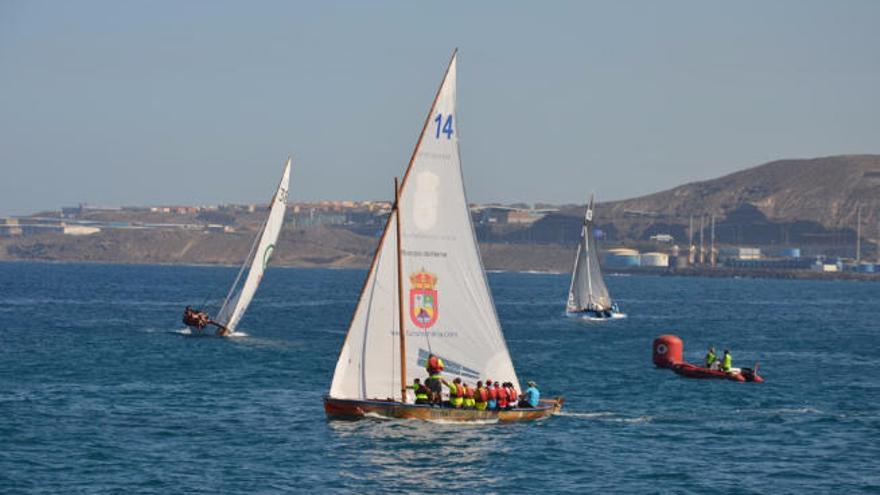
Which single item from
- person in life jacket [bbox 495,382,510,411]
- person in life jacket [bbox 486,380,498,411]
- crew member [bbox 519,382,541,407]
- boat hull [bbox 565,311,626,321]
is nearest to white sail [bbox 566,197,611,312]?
boat hull [bbox 565,311,626,321]

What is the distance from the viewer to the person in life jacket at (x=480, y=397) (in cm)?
5503

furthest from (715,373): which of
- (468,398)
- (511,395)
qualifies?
(468,398)

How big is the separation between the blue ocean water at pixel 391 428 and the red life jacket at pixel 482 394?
112 centimetres

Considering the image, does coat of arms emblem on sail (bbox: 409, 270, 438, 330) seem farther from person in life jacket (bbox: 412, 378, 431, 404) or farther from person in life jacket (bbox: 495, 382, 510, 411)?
person in life jacket (bbox: 495, 382, 510, 411)

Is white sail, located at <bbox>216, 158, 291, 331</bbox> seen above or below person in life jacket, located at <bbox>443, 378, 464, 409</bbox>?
above

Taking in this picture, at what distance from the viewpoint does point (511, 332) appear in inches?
4838

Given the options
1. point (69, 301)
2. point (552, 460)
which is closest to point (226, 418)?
point (552, 460)

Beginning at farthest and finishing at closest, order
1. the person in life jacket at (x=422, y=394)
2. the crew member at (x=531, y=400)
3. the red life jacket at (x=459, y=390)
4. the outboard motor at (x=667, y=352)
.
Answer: the outboard motor at (x=667, y=352) < the crew member at (x=531, y=400) < the red life jacket at (x=459, y=390) < the person in life jacket at (x=422, y=394)

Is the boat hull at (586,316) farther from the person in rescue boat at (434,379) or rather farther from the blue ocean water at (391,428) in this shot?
the person in rescue boat at (434,379)

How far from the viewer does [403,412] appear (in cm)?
5338

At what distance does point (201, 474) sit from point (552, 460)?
40.7 ft

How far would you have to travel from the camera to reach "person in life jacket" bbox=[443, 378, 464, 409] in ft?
178

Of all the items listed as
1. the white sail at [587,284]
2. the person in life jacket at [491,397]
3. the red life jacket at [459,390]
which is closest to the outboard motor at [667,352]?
the person in life jacket at [491,397]

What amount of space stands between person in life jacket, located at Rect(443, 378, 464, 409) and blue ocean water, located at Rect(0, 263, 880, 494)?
0.94 meters
